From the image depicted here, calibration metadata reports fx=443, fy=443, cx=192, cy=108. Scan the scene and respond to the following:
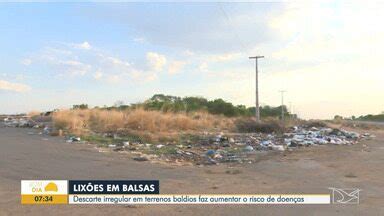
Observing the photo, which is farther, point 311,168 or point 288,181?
point 311,168

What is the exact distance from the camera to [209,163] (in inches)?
518

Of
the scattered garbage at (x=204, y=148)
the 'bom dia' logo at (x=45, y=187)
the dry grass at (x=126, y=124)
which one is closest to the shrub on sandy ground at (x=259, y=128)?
the dry grass at (x=126, y=124)

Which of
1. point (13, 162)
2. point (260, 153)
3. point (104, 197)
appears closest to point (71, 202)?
point (104, 197)

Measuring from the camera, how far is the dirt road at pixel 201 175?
6762 mm

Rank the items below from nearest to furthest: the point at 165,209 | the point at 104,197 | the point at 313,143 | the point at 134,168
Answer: the point at 165,209, the point at 104,197, the point at 134,168, the point at 313,143

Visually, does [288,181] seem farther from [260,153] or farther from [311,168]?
[260,153]

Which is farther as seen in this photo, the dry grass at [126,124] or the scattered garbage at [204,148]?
the dry grass at [126,124]

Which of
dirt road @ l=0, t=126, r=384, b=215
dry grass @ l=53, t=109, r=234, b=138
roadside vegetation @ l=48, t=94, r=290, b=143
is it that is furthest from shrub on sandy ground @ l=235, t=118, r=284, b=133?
dirt road @ l=0, t=126, r=384, b=215

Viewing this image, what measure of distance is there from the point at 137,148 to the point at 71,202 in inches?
343

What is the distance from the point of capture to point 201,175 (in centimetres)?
1050

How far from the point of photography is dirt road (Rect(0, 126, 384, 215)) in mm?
6762

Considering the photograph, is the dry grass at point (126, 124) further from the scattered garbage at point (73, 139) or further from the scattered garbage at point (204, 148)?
the scattered garbage at point (73, 139)

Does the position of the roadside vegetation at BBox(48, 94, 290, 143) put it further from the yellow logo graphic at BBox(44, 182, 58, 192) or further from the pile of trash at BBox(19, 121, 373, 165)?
the yellow logo graphic at BBox(44, 182, 58, 192)
